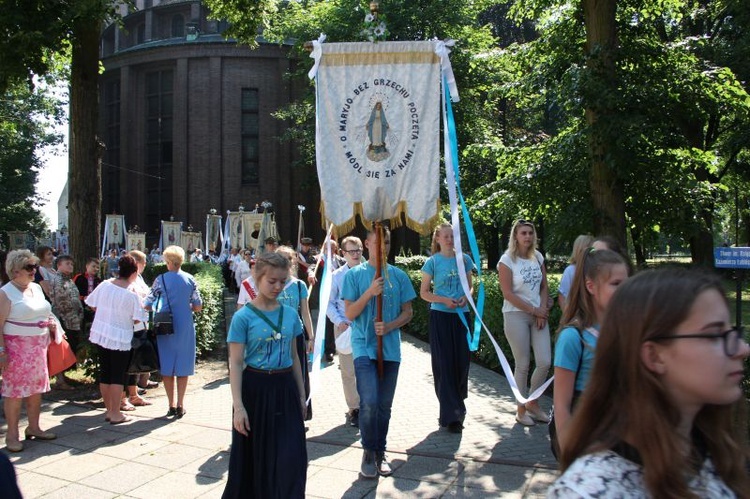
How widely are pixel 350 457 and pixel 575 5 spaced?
873cm

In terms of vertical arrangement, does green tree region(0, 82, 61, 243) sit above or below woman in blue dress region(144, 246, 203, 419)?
above

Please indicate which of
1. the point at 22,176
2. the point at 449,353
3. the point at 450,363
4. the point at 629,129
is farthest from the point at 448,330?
the point at 22,176

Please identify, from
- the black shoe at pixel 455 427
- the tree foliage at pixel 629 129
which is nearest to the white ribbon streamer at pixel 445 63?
the black shoe at pixel 455 427

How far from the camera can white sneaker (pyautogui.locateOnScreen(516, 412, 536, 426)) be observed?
6.87 m

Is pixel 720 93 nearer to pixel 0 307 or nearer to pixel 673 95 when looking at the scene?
pixel 673 95

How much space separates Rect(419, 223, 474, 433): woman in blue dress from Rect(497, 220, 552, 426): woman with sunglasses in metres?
0.43

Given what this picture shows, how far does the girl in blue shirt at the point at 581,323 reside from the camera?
10.3 ft

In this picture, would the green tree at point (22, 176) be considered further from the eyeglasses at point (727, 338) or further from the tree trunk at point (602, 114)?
the eyeglasses at point (727, 338)

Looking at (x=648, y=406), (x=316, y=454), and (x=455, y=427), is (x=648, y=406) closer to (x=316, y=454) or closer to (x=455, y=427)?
(x=316, y=454)

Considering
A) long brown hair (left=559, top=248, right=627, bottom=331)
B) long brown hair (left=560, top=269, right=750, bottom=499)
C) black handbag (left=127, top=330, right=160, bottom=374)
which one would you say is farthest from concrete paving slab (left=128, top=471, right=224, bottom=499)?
long brown hair (left=560, top=269, right=750, bottom=499)

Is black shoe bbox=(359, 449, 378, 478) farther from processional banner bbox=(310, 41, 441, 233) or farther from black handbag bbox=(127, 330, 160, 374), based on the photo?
black handbag bbox=(127, 330, 160, 374)

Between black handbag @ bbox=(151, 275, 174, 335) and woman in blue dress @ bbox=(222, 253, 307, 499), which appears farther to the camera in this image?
black handbag @ bbox=(151, 275, 174, 335)

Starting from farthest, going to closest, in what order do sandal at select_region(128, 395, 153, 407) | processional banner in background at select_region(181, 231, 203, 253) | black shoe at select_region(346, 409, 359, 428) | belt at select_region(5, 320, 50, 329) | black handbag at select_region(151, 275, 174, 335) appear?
1. processional banner in background at select_region(181, 231, 203, 253)
2. sandal at select_region(128, 395, 153, 407)
3. black handbag at select_region(151, 275, 174, 335)
4. black shoe at select_region(346, 409, 359, 428)
5. belt at select_region(5, 320, 50, 329)

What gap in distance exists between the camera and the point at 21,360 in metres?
6.30
